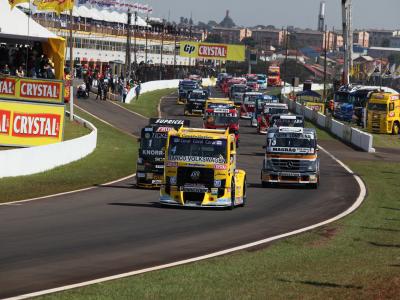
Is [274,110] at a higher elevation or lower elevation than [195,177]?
lower

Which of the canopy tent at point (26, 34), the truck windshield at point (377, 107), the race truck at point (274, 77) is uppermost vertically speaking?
the canopy tent at point (26, 34)

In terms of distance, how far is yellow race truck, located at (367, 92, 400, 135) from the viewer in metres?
73.6

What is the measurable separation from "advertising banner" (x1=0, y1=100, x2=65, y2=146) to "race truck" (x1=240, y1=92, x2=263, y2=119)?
35052 millimetres

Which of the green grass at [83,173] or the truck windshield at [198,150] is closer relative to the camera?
the truck windshield at [198,150]

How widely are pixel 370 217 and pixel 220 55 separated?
134 meters

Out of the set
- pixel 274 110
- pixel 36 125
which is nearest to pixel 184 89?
pixel 274 110

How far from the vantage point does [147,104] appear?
92.6m

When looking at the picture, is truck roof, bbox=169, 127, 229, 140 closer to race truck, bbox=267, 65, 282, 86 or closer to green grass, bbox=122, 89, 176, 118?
green grass, bbox=122, 89, 176, 118

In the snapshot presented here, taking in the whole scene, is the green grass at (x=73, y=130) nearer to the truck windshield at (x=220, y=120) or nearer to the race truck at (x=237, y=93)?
the truck windshield at (x=220, y=120)

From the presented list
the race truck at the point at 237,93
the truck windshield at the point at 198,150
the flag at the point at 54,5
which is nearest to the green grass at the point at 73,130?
the flag at the point at 54,5

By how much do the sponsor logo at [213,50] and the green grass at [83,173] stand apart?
102 metres

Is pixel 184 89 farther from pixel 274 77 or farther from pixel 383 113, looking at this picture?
pixel 274 77

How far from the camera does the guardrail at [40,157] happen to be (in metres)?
35.7

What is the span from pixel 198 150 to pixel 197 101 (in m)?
54.0
